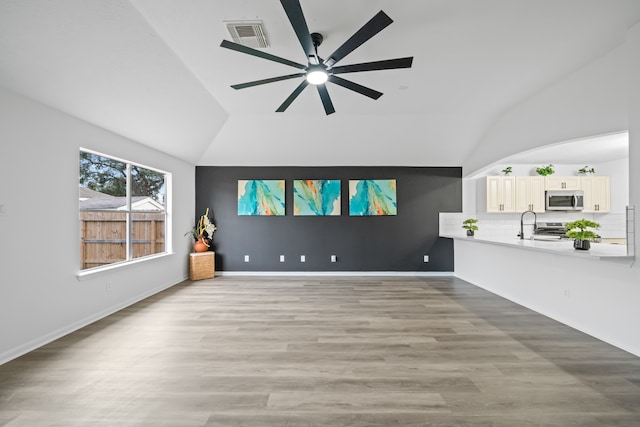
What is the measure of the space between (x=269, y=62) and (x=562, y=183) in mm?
5880

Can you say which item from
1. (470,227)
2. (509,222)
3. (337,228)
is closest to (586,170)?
(509,222)

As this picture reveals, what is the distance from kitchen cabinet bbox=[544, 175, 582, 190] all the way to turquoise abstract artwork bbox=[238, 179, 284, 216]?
5304 millimetres

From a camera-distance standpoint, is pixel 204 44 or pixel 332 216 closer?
pixel 204 44

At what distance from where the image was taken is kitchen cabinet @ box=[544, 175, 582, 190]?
5477mm

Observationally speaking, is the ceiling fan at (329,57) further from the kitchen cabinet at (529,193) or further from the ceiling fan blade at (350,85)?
the kitchen cabinet at (529,193)

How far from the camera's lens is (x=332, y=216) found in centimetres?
612

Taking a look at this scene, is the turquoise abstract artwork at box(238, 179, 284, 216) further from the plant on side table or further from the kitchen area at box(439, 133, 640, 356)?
the kitchen area at box(439, 133, 640, 356)

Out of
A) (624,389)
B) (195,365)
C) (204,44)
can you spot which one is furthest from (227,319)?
(624,389)

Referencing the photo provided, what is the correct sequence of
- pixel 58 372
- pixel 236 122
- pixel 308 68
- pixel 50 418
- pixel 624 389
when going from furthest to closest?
pixel 236 122 → pixel 308 68 → pixel 58 372 → pixel 624 389 → pixel 50 418

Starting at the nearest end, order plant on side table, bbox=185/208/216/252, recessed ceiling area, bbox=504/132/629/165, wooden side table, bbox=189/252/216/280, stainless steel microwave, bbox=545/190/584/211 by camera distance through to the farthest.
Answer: recessed ceiling area, bbox=504/132/629/165
stainless steel microwave, bbox=545/190/584/211
wooden side table, bbox=189/252/216/280
plant on side table, bbox=185/208/216/252

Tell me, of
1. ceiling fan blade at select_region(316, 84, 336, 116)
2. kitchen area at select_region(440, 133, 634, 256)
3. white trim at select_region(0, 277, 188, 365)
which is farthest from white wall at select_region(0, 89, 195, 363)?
kitchen area at select_region(440, 133, 634, 256)

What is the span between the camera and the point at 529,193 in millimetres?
5488

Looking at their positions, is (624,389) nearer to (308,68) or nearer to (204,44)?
(308,68)

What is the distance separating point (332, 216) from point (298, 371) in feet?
13.2
